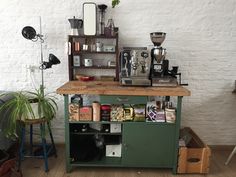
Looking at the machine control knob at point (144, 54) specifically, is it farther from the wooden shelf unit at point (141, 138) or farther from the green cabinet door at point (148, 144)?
the green cabinet door at point (148, 144)

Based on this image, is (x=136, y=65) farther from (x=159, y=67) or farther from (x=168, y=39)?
(x=168, y=39)

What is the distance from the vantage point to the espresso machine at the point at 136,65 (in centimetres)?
239

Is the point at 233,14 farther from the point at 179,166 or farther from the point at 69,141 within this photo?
the point at 69,141

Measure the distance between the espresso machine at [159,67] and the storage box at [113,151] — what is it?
0.76 meters

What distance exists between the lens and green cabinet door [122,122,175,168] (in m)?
2.31

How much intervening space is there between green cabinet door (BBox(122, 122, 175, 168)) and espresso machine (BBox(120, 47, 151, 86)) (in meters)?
0.43

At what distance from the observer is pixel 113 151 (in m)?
2.51

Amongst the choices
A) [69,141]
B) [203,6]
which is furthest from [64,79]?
[203,6]

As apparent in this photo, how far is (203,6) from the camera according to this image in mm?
2699

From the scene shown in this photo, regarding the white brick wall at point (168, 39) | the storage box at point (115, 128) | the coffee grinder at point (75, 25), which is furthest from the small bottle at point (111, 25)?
the storage box at point (115, 128)

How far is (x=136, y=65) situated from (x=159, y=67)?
24 cm

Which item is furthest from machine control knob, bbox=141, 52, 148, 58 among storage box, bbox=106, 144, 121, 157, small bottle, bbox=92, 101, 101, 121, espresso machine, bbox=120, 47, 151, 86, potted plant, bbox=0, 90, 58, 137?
potted plant, bbox=0, 90, 58, 137

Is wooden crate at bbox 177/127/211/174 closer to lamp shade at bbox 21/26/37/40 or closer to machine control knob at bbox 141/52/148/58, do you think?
machine control knob at bbox 141/52/148/58

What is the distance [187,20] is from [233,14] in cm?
52
